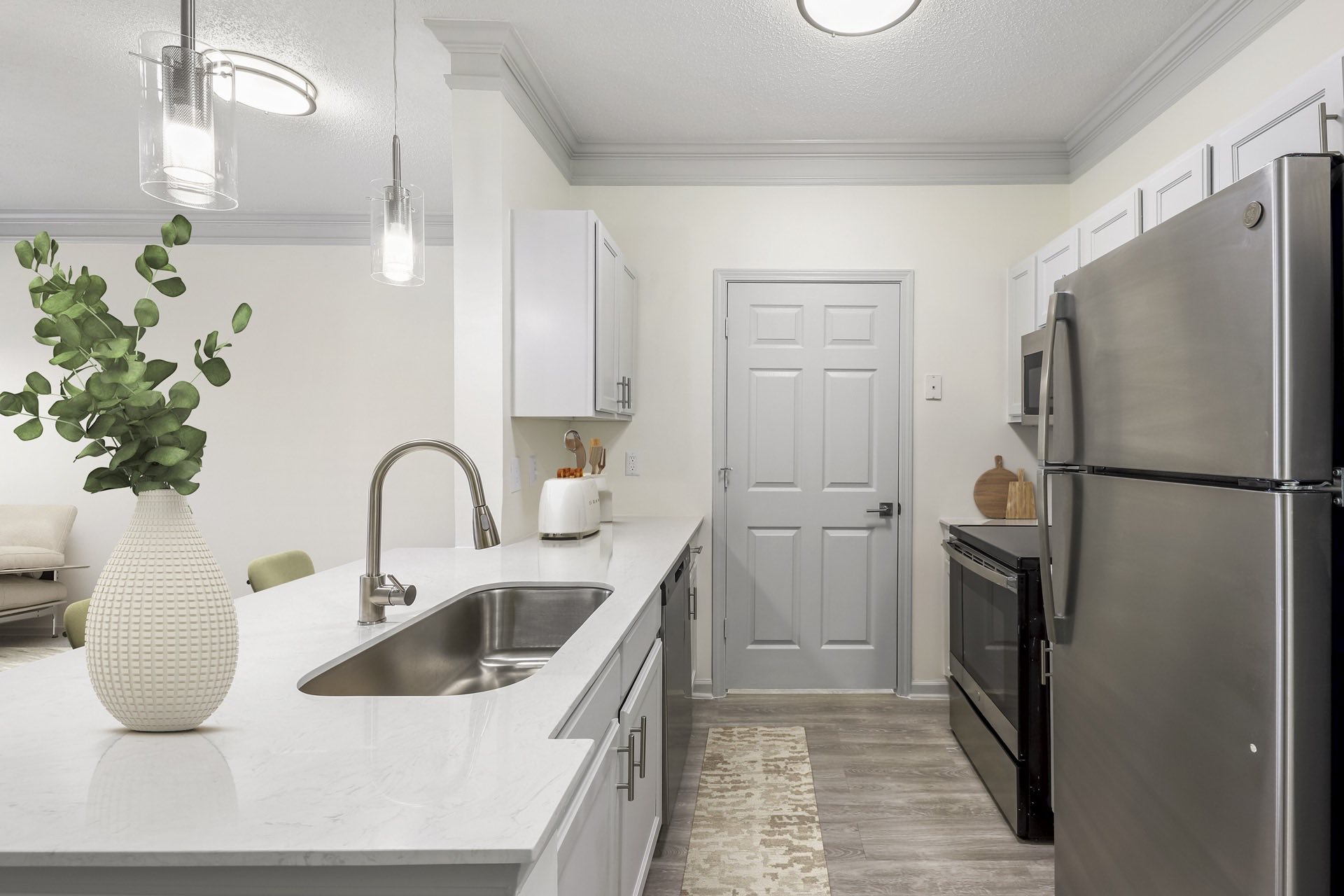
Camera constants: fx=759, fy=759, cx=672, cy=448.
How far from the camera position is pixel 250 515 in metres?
4.95

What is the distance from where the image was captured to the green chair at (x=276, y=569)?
268cm

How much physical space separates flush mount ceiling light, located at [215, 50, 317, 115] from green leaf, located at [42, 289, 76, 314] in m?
2.32

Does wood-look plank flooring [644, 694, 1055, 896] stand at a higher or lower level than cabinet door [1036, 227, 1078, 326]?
lower

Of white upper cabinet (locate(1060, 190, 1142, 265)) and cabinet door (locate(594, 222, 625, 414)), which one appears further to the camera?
cabinet door (locate(594, 222, 625, 414))

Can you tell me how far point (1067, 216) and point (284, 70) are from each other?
11.5 ft

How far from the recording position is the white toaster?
8.96 feet

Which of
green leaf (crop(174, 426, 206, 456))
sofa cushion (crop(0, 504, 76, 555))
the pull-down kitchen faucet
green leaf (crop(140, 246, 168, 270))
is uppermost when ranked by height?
green leaf (crop(140, 246, 168, 270))

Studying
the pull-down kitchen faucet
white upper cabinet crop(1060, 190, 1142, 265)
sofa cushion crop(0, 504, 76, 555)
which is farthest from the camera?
sofa cushion crop(0, 504, 76, 555)

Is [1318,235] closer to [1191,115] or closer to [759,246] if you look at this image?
[1191,115]

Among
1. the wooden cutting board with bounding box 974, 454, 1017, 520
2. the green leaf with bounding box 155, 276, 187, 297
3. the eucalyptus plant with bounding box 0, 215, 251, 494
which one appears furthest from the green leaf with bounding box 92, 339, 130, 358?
the wooden cutting board with bounding box 974, 454, 1017, 520

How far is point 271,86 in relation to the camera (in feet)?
9.78

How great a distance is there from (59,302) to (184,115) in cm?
65

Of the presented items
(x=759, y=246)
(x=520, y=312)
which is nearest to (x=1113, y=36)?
(x=759, y=246)

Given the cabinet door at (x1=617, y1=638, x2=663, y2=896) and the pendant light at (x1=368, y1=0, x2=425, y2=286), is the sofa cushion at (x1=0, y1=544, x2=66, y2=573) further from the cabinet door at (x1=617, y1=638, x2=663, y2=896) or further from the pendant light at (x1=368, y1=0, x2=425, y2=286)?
the cabinet door at (x1=617, y1=638, x2=663, y2=896)
